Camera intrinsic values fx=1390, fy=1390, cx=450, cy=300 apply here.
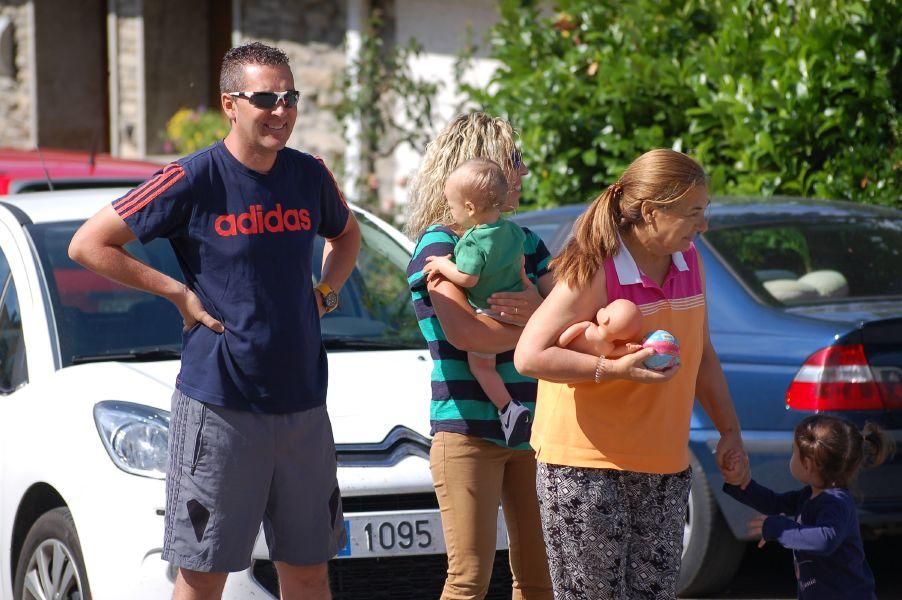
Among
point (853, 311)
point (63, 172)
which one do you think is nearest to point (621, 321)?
point (853, 311)

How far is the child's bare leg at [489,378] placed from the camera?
3.76 meters

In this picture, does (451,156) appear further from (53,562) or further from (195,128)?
(195,128)

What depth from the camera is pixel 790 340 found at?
5.21 metres

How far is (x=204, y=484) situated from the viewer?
11.9ft

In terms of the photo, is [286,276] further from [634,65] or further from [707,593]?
[634,65]

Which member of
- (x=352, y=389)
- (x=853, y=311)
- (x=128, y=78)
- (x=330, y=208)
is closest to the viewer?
(x=330, y=208)

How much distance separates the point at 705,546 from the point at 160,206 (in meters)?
2.81

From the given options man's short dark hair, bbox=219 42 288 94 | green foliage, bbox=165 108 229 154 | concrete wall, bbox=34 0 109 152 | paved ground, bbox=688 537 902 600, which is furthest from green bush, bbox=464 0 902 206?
concrete wall, bbox=34 0 109 152

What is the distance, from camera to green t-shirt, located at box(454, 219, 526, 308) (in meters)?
3.68

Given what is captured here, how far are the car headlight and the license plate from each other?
0.61 metres

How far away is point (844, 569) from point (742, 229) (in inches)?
92.4

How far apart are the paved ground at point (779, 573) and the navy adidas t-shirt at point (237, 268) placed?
2.73 metres

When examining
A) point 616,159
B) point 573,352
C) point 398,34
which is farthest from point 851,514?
point 398,34

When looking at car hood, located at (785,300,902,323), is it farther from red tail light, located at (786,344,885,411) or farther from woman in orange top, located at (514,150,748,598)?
woman in orange top, located at (514,150,748,598)
